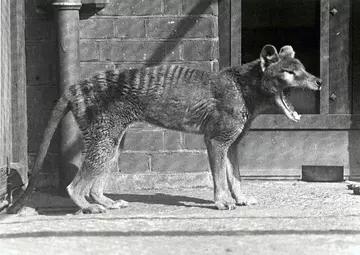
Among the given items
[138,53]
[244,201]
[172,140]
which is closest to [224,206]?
[244,201]

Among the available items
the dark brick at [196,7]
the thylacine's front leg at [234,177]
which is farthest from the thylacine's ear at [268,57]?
the dark brick at [196,7]

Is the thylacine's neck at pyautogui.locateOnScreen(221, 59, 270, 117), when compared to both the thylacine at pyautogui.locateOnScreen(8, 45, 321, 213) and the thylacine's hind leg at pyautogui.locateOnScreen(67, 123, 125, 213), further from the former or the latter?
the thylacine's hind leg at pyautogui.locateOnScreen(67, 123, 125, 213)

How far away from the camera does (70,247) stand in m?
5.39

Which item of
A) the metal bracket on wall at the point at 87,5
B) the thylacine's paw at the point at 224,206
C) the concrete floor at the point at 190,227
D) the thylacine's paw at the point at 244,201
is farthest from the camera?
the metal bracket on wall at the point at 87,5

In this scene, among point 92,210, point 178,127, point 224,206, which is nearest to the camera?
point 92,210

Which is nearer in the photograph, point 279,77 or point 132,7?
point 279,77

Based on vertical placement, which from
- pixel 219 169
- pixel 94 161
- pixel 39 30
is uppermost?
pixel 39 30

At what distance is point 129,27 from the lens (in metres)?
8.10

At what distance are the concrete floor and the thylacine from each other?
33 cm

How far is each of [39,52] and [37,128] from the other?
830mm

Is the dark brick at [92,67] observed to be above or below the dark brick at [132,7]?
below

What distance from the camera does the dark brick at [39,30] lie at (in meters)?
8.05

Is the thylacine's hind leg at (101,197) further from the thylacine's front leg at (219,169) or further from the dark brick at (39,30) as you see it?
the dark brick at (39,30)

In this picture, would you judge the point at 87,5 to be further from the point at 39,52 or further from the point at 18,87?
the point at 18,87
